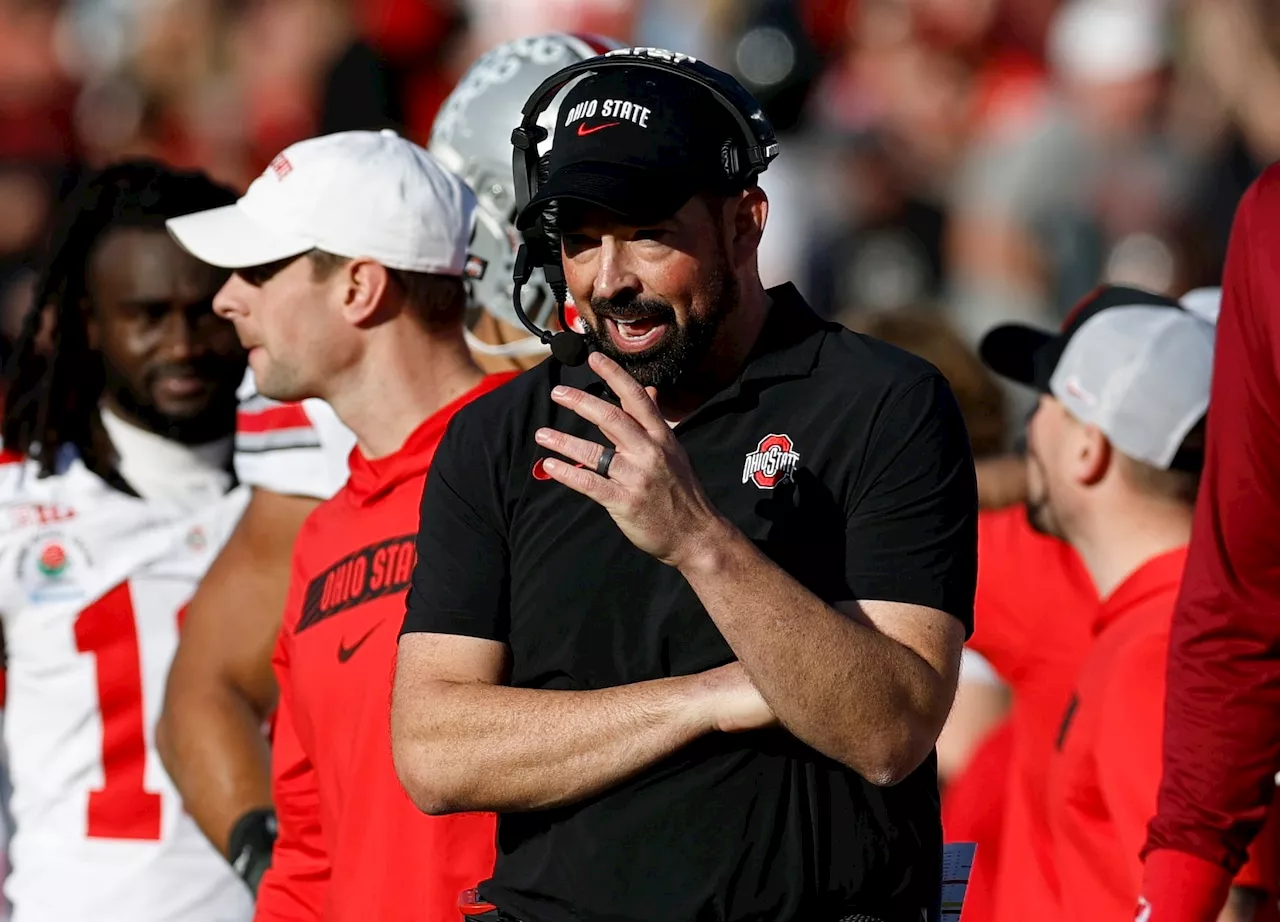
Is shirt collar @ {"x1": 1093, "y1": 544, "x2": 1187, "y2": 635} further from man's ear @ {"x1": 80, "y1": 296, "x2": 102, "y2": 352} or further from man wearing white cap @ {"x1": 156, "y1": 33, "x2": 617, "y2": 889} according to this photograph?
man's ear @ {"x1": 80, "y1": 296, "x2": 102, "y2": 352}

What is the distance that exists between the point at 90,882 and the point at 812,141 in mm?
6634

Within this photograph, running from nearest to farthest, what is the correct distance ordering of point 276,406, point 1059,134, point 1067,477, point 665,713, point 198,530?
point 665,713
point 1067,477
point 276,406
point 198,530
point 1059,134

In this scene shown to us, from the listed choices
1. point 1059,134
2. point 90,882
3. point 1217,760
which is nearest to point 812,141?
point 1059,134

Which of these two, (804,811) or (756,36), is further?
(756,36)

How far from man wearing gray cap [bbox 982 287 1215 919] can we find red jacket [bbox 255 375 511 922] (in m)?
1.23

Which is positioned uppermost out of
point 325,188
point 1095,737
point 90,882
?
point 325,188

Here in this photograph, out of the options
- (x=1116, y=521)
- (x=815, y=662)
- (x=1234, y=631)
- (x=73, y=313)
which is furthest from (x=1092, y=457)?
(x=73, y=313)

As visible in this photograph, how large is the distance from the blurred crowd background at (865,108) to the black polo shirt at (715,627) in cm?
491

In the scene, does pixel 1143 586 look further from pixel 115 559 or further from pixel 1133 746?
pixel 115 559

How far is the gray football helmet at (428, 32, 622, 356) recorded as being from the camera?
465 centimetres

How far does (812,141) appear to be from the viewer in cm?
1071

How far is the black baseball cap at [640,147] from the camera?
2.84 meters

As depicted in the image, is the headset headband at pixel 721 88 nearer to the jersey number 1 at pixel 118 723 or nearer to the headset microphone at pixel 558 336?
the headset microphone at pixel 558 336

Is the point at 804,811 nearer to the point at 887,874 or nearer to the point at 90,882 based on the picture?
the point at 887,874
